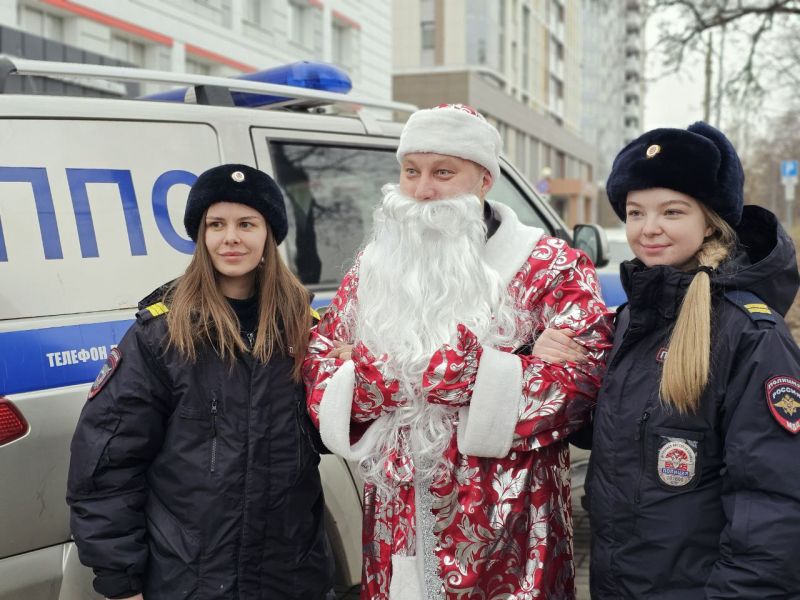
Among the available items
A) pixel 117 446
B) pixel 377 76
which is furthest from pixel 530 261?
pixel 377 76

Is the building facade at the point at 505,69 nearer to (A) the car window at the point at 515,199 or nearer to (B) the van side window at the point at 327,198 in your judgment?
(A) the car window at the point at 515,199

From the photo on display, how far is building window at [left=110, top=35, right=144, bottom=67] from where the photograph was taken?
1289 cm

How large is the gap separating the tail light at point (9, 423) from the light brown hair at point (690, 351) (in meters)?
1.68

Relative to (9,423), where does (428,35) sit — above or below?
above

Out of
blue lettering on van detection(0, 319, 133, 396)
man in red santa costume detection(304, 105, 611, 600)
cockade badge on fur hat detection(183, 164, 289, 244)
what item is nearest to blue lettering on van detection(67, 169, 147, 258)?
blue lettering on van detection(0, 319, 133, 396)

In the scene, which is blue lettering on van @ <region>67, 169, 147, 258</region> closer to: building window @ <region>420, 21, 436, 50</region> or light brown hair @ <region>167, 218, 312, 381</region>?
light brown hair @ <region>167, 218, 312, 381</region>

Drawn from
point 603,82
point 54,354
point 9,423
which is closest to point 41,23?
point 54,354

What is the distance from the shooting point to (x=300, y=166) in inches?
129

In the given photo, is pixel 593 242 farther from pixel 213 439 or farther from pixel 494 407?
pixel 213 439

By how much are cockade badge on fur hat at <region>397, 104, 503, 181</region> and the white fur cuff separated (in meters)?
0.60

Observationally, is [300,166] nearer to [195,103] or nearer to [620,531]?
[195,103]

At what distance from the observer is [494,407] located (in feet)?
6.66

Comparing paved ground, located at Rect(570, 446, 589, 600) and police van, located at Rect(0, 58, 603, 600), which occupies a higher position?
police van, located at Rect(0, 58, 603, 600)

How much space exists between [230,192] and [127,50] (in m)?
12.3
